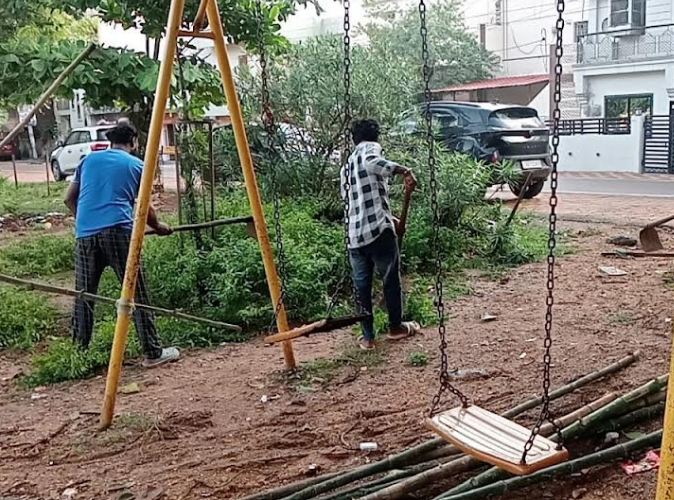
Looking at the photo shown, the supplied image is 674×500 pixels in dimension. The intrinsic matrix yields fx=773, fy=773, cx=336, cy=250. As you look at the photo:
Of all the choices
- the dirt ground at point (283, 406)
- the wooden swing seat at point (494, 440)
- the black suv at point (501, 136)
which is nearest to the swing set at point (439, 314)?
the wooden swing seat at point (494, 440)

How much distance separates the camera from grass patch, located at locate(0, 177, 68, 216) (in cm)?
1358

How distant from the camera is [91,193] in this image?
5414 mm

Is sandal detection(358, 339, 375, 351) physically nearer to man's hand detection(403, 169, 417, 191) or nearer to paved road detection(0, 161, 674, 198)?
man's hand detection(403, 169, 417, 191)

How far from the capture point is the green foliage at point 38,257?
861 cm

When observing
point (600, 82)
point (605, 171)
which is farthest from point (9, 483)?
point (600, 82)

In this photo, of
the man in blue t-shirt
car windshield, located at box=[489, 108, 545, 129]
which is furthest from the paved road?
the man in blue t-shirt

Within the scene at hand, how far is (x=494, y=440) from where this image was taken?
309 centimetres

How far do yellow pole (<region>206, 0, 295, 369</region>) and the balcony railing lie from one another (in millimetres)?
18492

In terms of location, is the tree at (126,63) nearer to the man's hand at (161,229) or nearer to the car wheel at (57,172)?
the man's hand at (161,229)

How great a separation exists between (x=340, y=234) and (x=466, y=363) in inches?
121

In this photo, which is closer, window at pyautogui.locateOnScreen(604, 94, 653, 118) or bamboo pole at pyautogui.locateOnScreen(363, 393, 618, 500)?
bamboo pole at pyautogui.locateOnScreen(363, 393, 618, 500)

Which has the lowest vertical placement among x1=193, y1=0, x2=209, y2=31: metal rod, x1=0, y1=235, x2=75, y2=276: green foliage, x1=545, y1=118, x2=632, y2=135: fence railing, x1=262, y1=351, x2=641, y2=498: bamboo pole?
x1=262, y1=351, x2=641, y2=498: bamboo pole

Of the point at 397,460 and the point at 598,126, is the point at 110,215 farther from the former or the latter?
the point at 598,126

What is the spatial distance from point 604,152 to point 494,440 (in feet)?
63.0
